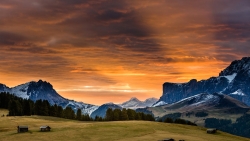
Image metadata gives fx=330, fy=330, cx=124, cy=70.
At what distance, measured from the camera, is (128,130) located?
120m

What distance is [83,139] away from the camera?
4021 inches

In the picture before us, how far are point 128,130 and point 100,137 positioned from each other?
17.8m

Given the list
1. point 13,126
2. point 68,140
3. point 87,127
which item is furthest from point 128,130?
point 13,126

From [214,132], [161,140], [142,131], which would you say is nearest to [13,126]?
[142,131]

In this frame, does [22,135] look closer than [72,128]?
Yes

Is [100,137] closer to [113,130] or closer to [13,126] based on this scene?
[113,130]

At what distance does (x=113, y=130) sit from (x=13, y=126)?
46.7 meters

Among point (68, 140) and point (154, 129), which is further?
point (154, 129)

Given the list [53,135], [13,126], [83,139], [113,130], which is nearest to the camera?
[83,139]

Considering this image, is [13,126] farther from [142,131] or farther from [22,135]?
[142,131]

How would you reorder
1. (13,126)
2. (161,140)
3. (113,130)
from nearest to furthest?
(161,140) < (113,130) < (13,126)

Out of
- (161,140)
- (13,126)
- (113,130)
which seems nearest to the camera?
(161,140)

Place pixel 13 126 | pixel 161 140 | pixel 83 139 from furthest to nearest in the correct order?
pixel 13 126, pixel 83 139, pixel 161 140

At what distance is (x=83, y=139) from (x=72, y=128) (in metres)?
24.9
